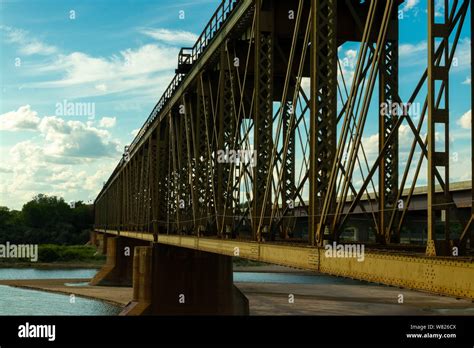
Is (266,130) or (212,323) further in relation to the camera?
(212,323)

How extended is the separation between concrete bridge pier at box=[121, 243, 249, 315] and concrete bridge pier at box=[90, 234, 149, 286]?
3899 centimetres

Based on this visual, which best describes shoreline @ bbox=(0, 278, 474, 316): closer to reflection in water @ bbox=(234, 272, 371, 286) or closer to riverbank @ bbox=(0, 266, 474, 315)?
riverbank @ bbox=(0, 266, 474, 315)

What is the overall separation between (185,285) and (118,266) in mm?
43061

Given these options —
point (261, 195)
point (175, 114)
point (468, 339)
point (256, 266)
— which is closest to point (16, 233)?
point (256, 266)

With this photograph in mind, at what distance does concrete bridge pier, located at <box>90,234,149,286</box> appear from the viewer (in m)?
82.4

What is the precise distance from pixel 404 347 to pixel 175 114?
22951 millimetres

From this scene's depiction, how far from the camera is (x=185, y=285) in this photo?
140 feet

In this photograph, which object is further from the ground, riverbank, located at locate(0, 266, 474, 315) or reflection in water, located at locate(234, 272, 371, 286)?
riverbank, located at locate(0, 266, 474, 315)

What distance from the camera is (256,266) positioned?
137750 mm

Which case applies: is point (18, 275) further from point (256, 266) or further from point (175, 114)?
point (175, 114)

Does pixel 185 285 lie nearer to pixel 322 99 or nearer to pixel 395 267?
pixel 322 99

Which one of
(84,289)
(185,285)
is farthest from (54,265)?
(185,285)

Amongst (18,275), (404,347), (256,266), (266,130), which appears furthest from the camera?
(256,266)

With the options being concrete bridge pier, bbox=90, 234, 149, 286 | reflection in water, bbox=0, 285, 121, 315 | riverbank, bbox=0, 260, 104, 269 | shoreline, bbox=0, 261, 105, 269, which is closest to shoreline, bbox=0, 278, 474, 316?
reflection in water, bbox=0, 285, 121, 315
